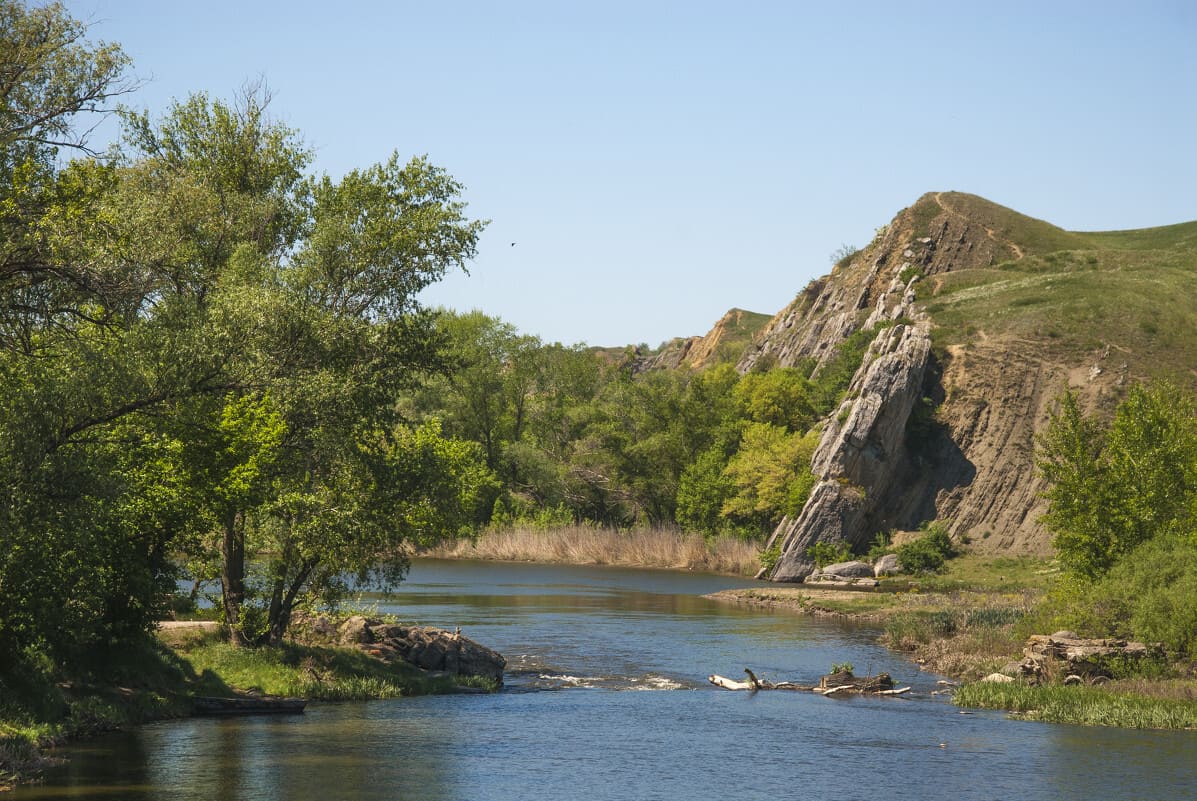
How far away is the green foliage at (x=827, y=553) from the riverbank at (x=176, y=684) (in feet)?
158

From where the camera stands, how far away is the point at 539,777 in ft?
90.8

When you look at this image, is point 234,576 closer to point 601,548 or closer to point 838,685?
point 838,685

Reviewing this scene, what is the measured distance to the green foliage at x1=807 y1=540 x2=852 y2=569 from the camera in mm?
84750

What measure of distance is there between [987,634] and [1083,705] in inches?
491

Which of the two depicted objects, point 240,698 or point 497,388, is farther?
point 497,388

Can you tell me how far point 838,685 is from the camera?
41000 mm

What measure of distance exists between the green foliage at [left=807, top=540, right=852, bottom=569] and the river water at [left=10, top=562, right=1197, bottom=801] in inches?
1462

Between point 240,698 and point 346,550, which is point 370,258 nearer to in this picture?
point 346,550

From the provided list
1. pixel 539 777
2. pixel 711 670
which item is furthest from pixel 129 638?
pixel 711 670

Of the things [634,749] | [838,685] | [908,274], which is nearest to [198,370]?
[634,749]

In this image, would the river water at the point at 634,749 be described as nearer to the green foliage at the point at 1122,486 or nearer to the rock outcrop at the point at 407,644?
the rock outcrop at the point at 407,644

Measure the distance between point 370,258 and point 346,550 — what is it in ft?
34.2

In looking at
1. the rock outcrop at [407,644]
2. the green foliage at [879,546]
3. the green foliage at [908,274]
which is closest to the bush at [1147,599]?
the rock outcrop at [407,644]

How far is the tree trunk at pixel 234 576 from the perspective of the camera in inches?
1495
